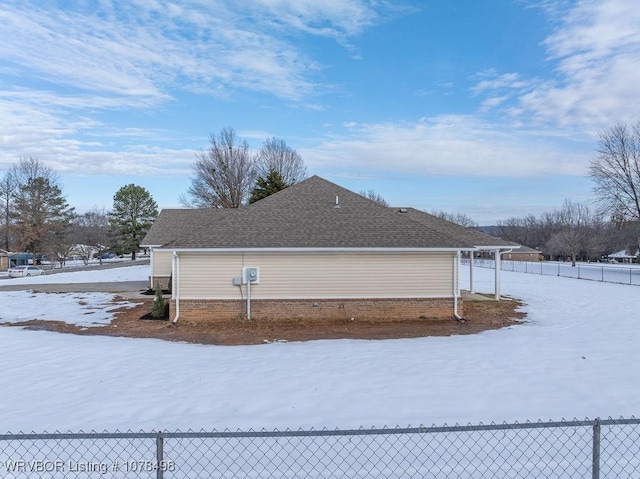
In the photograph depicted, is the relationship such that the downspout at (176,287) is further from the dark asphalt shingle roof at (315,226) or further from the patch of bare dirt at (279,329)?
the dark asphalt shingle roof at (315,226)

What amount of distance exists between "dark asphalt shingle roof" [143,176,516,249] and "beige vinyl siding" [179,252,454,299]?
Result: 0.37m

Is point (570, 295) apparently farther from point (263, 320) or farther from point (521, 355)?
point (263, 320)

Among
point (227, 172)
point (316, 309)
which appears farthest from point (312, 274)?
point (227, 172)

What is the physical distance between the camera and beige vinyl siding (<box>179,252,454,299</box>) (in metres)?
13.5

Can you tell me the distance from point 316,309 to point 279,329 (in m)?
1.47

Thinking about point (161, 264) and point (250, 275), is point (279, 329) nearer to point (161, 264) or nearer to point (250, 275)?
point (250, 275)

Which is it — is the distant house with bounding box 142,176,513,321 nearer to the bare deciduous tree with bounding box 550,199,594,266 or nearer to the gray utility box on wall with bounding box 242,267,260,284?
the gray utility box on wall with bounding box 242,267,260,284

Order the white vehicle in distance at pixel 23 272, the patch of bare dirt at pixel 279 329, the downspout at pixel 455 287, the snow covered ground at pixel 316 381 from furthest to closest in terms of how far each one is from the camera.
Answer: the white vehicle in distance at pixel 23 272 → the downspout at pixel 455 287 → the patch of bare dirt at pixel 279 329 → the snow covered ground at pixel 316 381

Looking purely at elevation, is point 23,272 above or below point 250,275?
below

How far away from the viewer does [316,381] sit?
304 inches

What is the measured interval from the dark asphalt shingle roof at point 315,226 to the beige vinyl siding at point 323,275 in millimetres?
367

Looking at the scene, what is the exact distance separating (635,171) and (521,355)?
42.9 m

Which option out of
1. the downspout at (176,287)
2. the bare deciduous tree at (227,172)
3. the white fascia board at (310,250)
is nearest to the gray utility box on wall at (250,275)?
the white fascia board at (310,250)

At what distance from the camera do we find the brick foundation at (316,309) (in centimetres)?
1348
